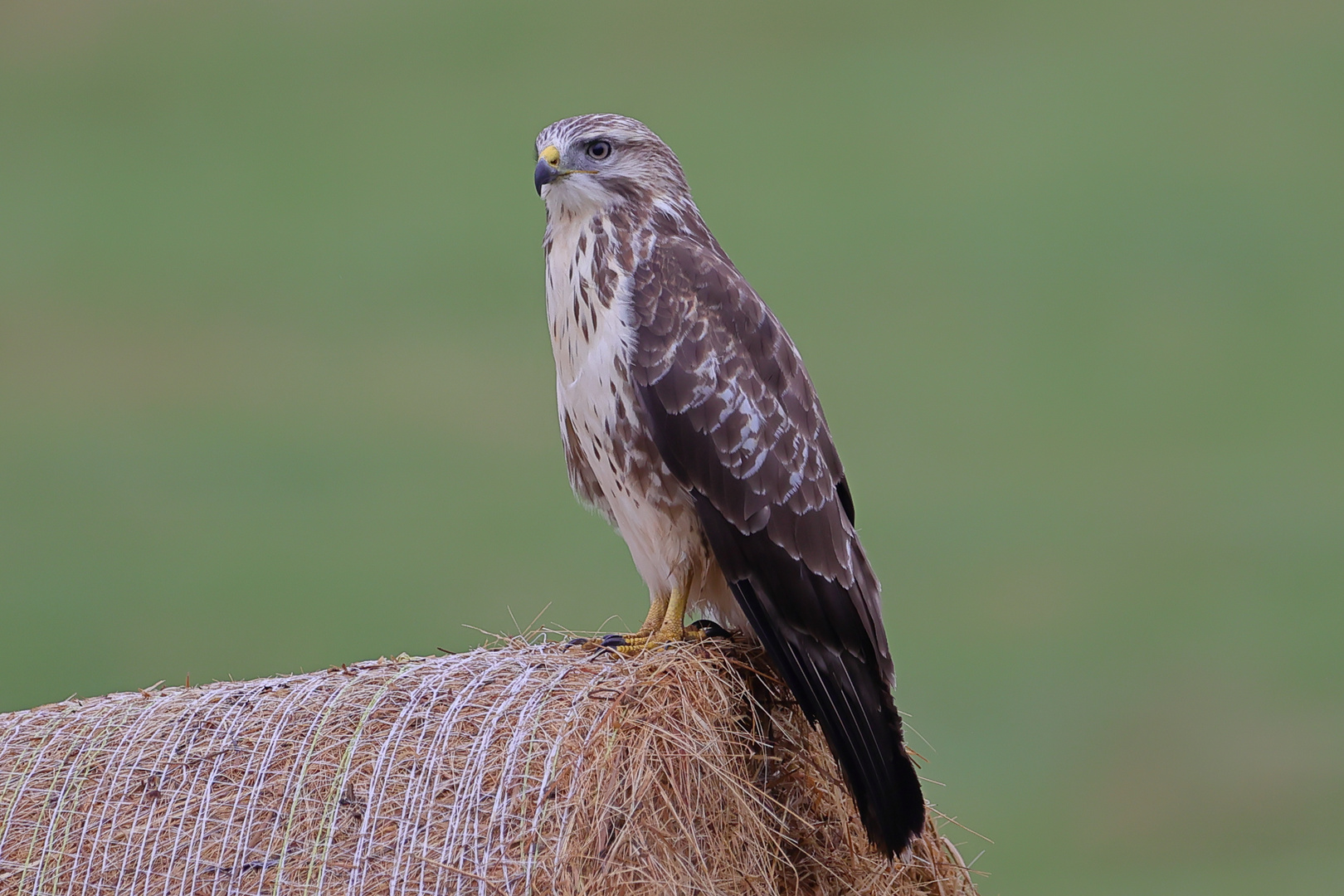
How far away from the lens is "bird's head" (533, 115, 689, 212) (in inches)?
131

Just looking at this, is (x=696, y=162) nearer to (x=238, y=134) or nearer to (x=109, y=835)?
(x=238, y=134)

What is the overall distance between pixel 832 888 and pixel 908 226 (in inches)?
303

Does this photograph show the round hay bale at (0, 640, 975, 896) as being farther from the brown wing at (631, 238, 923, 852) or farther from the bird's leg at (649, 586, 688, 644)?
the brown wing at (631, 238, 923, 852)

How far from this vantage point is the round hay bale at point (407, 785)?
276 centimetres

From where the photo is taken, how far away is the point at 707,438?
10.5 feet

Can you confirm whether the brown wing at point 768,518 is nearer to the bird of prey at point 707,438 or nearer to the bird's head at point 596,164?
A: the bird of prey at point 707,438

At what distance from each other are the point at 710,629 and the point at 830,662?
1.23 feet

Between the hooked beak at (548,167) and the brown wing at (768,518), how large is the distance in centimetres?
30

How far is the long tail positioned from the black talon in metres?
0.23

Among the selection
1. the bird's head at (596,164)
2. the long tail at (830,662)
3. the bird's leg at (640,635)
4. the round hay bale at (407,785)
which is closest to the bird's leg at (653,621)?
the bird's leg at (640,635)

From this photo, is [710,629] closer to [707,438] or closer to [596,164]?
[707,438]

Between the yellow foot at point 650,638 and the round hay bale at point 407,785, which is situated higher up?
the yellow foot at point 650,638

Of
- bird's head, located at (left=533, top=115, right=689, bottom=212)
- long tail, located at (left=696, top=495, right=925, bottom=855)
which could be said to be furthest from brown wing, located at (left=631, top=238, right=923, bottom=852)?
bird's head, located at (left=533, top=115, right=689, bottom=212)

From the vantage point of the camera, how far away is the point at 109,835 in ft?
9.44
